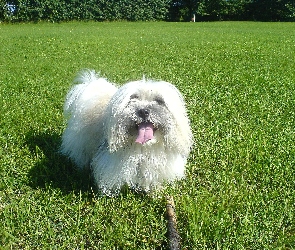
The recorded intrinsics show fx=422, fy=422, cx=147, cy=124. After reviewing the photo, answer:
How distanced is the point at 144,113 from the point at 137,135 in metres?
0.22

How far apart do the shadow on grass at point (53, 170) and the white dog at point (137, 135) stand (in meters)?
0.35

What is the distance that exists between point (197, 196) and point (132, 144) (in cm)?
77

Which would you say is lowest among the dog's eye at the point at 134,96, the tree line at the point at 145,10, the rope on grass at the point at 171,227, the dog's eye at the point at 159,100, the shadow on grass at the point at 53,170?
the shadow on grass at the point at 53,170

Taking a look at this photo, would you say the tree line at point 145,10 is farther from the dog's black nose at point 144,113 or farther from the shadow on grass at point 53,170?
the dog's black nose at point 144,113

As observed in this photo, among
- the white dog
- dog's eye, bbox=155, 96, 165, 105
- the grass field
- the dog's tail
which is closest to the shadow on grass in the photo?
the grass field

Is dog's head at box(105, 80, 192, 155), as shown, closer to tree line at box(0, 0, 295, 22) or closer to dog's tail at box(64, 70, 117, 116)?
dog's tail at box(64, 70, 117, 116)

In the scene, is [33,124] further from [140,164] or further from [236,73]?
[236,73]

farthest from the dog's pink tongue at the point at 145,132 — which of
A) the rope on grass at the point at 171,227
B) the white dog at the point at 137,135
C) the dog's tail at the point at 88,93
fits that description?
the dog's tail at the point at 88,93

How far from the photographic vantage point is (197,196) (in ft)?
12.2

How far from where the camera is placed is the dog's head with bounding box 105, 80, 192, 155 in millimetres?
3291

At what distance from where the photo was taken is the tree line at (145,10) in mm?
31188

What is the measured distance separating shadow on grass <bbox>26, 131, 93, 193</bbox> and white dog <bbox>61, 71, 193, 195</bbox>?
1.13 feet

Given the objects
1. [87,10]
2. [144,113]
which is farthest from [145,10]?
[144,113]

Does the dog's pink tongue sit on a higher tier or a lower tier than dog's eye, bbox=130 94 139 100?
lower
